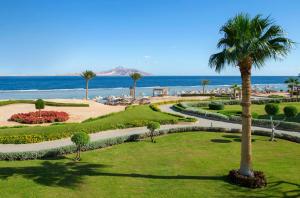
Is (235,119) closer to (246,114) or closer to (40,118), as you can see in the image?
(246,114)

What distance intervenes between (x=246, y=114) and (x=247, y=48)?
291 centimetres

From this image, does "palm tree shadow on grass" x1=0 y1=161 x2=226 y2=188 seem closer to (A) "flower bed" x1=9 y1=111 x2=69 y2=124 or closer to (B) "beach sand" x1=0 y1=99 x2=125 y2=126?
(A) "flower bed" x1=9 y1=111 x2=69 y2=124

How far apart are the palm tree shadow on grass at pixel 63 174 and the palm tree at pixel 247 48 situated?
305 centimetres

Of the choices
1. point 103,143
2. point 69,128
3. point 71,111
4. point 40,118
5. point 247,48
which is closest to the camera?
point 247,48

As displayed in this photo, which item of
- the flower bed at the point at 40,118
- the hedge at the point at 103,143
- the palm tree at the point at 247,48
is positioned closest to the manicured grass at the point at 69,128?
the hedge at the point at 103,143

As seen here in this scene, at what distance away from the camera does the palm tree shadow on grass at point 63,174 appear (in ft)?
45.2

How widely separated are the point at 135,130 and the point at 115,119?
10.3 ft

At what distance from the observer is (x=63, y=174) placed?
14.8 m

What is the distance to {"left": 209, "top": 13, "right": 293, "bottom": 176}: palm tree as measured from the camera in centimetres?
1276

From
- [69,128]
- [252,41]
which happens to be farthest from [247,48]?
[69,128]

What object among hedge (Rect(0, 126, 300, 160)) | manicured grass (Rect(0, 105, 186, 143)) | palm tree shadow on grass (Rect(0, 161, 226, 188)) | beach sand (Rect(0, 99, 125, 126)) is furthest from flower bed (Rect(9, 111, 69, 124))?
palm tree shadow on grass (Rect(0, 161, 226, 188))

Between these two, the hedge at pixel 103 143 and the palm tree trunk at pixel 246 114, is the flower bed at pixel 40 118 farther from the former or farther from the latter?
the palm tree trunk at pixel 246 114

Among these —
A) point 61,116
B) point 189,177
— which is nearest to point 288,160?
point 189,177

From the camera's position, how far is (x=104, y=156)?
18.4 meters
